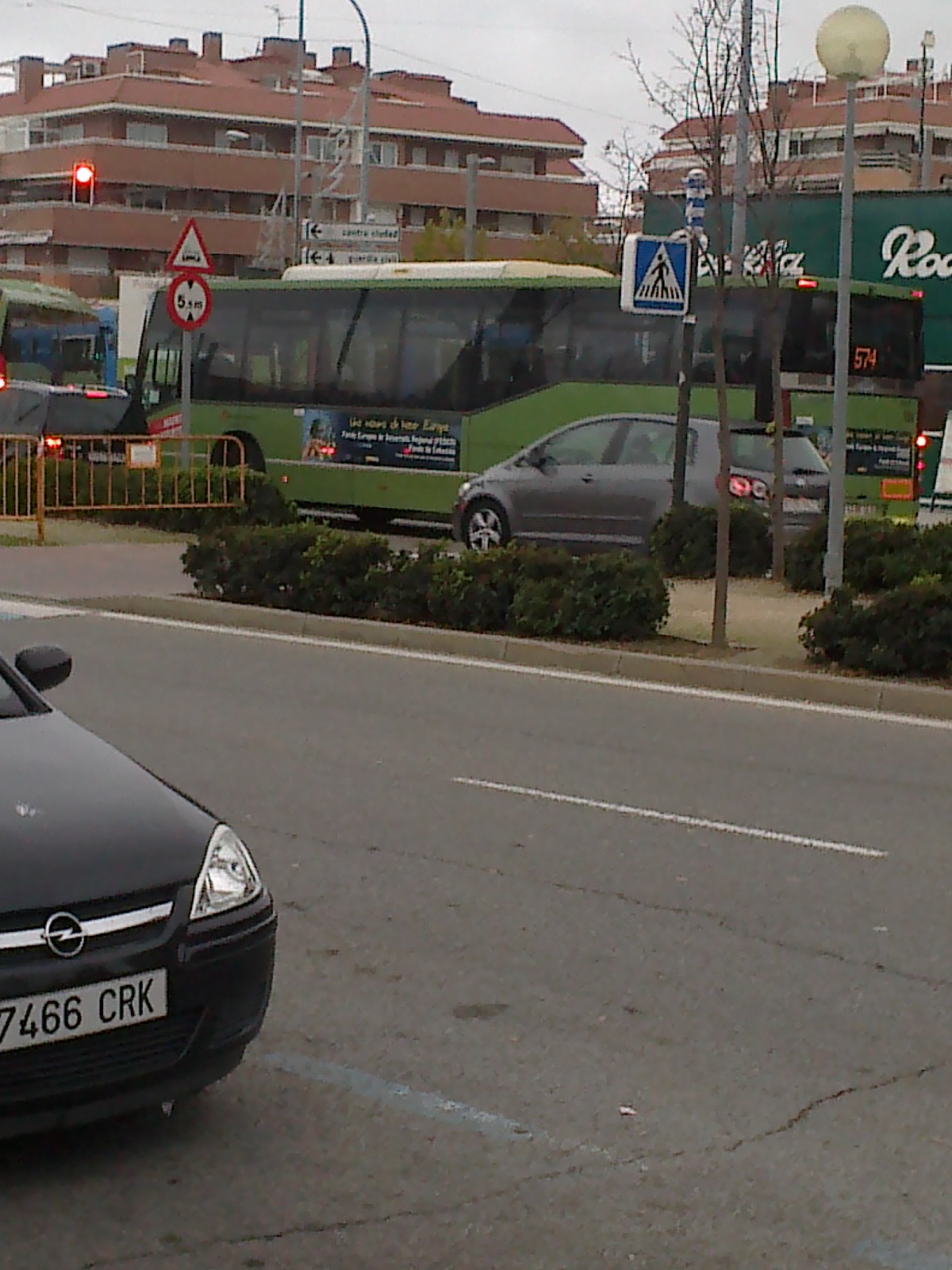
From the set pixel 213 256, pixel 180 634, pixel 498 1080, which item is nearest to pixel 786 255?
pixel 180 634

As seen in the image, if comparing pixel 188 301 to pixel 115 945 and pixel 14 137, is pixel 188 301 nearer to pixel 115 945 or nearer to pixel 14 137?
pixel 115 945

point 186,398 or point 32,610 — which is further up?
point 186,398

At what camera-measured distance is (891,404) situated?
26031 mm

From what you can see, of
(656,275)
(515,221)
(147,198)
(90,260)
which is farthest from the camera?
(515,221)

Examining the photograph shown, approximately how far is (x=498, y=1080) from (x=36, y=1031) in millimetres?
1570

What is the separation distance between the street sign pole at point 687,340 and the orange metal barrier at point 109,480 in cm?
582

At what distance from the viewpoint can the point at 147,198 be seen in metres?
102

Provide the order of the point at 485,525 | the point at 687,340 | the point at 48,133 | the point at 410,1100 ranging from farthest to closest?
the point at 48,133, the point at 485,525, the point at 687,340, the point at 410,1100

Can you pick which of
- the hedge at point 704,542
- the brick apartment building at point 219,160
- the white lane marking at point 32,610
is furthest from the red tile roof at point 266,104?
the white lane marking at point 32,610

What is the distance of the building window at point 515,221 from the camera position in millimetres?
111125

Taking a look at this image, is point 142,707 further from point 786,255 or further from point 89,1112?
point 786,255

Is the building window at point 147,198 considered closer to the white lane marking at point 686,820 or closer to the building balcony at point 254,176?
the building balcony at point 254,176

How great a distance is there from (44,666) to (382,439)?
22519 mm

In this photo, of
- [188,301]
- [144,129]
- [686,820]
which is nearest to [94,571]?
[188,301]
